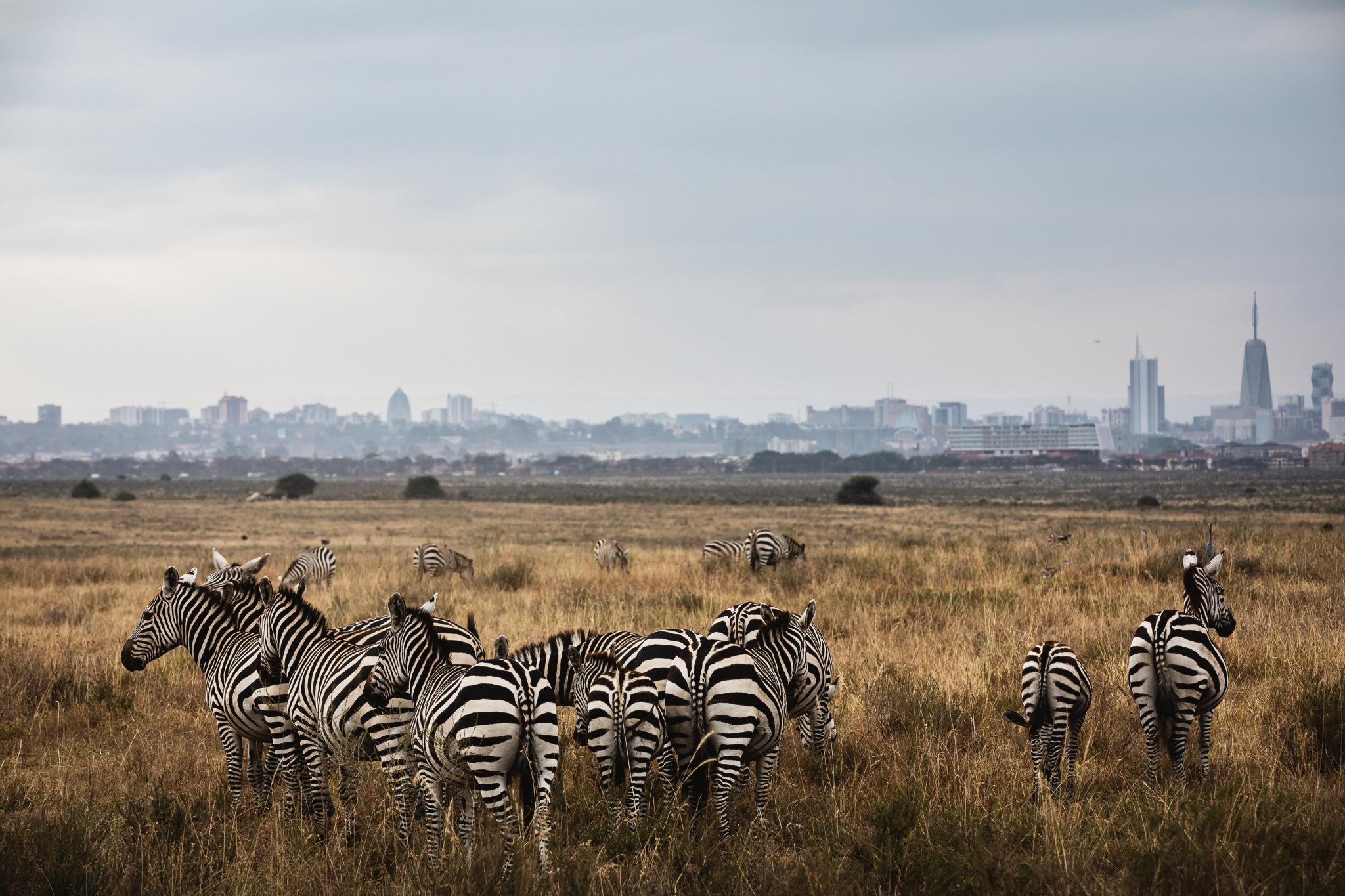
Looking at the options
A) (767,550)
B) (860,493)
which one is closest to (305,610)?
(767,550)

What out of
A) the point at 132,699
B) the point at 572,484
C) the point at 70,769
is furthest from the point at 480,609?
the point at 572,484

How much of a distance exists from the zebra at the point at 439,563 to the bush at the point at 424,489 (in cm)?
6345

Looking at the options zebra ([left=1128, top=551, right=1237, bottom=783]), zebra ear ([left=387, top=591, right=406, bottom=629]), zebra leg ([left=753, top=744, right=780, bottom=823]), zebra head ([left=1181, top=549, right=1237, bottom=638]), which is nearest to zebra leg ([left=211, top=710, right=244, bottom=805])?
zebra ear ([left=387, top=591, right=406, bottom=629])

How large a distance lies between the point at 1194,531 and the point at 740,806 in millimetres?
21416

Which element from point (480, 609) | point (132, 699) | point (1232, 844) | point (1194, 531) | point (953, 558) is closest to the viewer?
point (1232, 844)

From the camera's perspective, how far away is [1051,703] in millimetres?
6398

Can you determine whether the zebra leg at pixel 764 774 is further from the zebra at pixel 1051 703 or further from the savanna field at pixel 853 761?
the zebra at pixel 1051 703

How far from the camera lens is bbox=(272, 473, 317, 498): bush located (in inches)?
3280

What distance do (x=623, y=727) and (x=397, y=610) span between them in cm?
139

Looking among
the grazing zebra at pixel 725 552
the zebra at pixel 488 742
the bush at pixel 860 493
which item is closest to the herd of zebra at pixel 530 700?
the zebra at pixel 488 742

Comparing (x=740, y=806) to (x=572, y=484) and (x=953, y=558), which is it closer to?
(x=953, y=558)

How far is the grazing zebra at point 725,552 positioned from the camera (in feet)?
66.4

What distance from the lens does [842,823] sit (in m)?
6.00

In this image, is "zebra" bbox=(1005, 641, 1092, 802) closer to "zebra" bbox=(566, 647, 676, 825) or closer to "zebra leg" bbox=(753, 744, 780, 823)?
"zebra leg" bbox=(753, 744, 780, 823)
